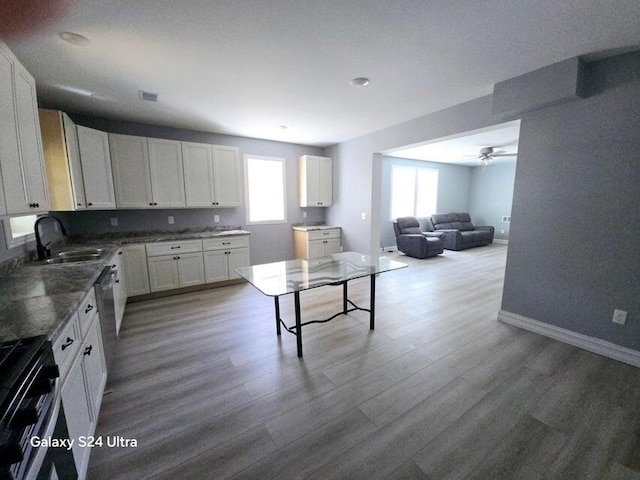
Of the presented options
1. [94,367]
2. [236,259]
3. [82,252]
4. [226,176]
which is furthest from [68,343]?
[226,176]

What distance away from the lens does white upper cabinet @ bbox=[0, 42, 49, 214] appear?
155 cm

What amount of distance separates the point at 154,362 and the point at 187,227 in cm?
254

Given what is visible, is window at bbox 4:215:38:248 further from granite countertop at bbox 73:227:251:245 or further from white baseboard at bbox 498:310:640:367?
white baseboard at bbox 498:310:640:367

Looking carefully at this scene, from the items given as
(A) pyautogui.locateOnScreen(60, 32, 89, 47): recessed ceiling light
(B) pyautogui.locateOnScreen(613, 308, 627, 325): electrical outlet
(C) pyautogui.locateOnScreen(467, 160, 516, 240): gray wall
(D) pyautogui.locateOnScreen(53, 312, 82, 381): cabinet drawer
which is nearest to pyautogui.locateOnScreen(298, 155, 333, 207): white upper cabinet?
(A) pyautogui.locateOnScreen(60, 32, 89, 47): recessed ceiling light

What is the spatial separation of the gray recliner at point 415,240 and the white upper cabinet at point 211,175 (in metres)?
4.04

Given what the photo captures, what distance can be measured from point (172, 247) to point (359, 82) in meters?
3.22

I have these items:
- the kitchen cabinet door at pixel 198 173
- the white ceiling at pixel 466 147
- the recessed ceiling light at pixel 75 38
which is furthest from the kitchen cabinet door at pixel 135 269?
the white ceiling at pixel 466 147

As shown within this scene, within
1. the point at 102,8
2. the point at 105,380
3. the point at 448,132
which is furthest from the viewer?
the point at 448,132

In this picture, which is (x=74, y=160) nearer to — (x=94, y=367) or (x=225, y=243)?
(x=225, y=243)

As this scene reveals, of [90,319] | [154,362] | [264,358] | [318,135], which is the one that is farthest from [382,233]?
[90,319]

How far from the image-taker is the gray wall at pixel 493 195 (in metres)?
8.06

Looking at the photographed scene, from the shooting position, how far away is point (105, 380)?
1.91 meters

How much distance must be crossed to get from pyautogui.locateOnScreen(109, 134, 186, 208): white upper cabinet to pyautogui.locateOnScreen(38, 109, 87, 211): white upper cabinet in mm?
578

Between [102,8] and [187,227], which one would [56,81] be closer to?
[102,8]
